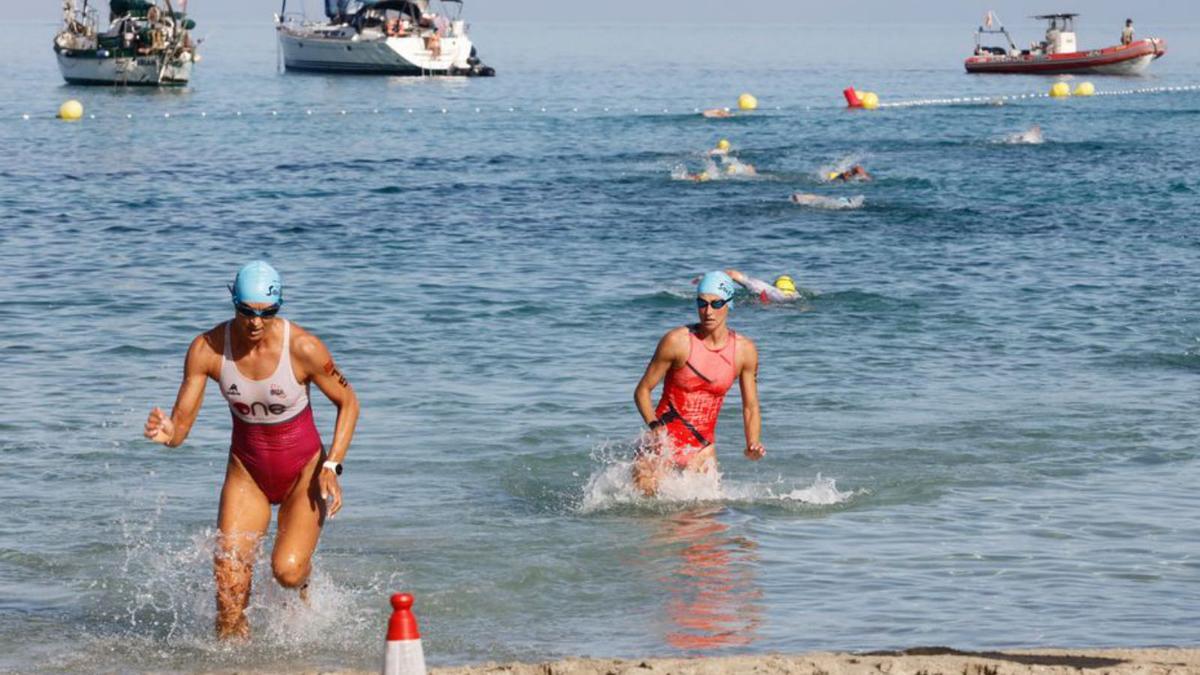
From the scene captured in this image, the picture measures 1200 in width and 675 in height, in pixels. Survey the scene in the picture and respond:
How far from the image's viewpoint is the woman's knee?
342 inches

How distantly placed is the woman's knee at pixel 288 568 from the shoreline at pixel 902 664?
0.84 metres

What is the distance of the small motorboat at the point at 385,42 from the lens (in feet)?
291

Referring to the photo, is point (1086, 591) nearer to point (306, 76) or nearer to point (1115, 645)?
point (1115, 645)

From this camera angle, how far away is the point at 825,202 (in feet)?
104

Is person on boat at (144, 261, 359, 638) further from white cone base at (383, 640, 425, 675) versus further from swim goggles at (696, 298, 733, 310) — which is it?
swim goggles at (696, 298, 733, 310)

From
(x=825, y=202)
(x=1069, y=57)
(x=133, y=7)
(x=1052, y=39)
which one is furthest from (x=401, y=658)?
(x=1052, y=39)

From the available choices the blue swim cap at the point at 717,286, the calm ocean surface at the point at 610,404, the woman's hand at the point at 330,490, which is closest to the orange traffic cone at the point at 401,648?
the woman's hand at the point at 330,490

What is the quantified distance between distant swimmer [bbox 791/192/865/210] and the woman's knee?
77.1 feet

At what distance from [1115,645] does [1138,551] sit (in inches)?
81.9

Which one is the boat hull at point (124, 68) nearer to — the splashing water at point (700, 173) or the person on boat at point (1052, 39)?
the person on boat at point (1052, 39)

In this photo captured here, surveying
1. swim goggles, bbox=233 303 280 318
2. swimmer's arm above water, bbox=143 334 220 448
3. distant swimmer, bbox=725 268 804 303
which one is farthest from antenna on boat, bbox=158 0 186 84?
swim goggles, bbox=233 303 280 318

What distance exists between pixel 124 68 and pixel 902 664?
71076mm

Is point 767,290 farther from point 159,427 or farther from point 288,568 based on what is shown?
point 159,427

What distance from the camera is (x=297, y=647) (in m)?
9.26
